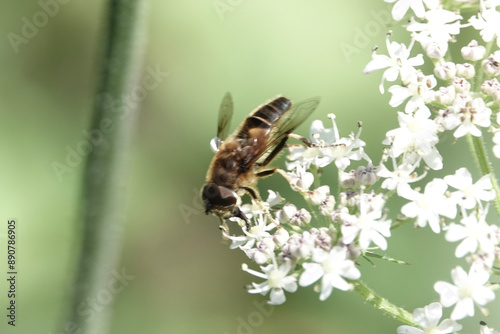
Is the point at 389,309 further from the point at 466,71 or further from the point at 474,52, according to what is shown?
the point at 474,52

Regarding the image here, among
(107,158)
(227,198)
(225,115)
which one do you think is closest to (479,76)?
(227,198)

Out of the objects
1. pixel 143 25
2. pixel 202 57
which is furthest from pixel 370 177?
pixel 202 57

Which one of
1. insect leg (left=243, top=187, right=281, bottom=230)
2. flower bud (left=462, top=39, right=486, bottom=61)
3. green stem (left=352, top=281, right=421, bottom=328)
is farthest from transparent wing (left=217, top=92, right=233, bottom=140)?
green stem (left=352, top=281, right=421, bottom=328)

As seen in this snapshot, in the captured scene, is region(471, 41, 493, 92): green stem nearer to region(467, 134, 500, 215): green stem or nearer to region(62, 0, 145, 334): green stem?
region(467, 134, 500, 215): green stem

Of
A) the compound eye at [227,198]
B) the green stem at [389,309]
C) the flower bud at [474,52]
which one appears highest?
the flower bud at [474,52]

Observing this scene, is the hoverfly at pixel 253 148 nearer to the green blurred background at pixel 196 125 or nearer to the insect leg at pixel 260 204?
the insect leg at pixel 260 204

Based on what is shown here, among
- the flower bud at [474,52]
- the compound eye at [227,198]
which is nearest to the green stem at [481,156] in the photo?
the flower bud at [474,52]

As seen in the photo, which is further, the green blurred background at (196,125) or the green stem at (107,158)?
the green blurred background at (196,125)
